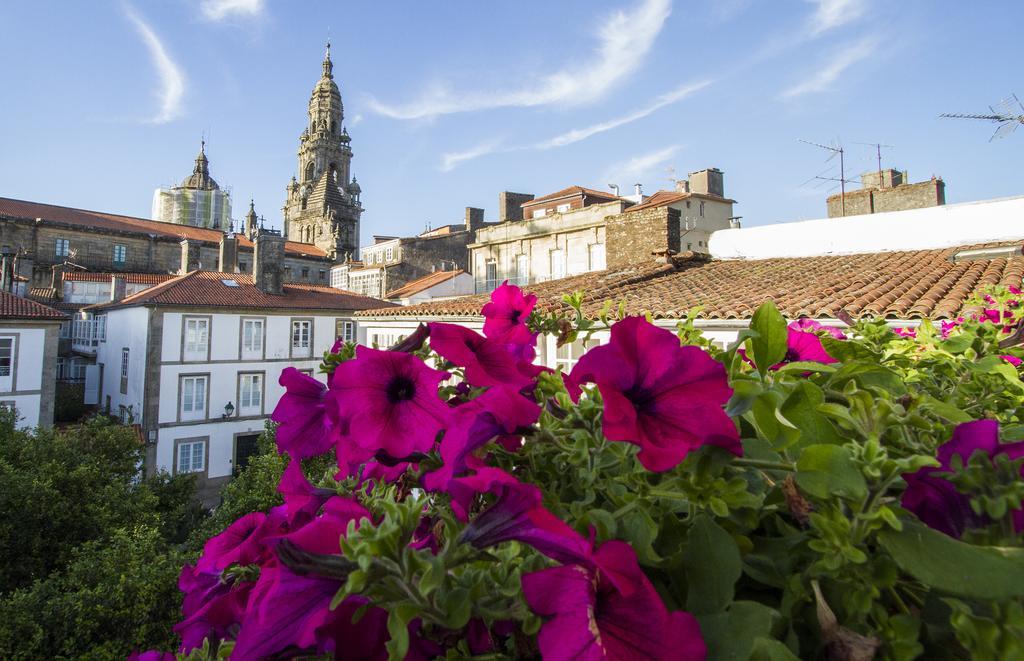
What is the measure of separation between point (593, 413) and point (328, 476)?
584 millimetres

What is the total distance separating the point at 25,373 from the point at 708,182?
3391cm

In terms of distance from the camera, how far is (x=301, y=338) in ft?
94.2

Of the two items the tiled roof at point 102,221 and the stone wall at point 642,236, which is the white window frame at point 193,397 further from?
the tiled roof at point 102,221

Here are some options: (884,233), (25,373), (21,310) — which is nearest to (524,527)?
(884,233)

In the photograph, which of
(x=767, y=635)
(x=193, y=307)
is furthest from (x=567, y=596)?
(x=193, y=307)

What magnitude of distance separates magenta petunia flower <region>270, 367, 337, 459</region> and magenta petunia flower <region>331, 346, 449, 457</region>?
0.51 feet

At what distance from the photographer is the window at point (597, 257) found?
78.2ft

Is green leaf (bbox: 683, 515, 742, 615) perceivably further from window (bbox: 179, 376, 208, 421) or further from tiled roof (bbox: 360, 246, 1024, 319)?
window (bbox: 179, 376, 208, 421)

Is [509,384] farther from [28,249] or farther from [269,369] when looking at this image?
[28,249]

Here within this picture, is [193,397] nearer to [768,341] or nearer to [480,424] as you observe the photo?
[480,424]

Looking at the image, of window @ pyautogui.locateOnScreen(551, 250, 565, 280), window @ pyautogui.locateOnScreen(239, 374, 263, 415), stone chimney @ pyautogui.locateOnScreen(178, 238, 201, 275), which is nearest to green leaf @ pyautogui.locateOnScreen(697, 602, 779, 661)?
window @ pyautogui.locateOnScreen(551, 250, 565, 280)

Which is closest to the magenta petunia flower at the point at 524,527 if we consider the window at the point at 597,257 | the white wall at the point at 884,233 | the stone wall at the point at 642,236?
the stone wall at the point at 642,236

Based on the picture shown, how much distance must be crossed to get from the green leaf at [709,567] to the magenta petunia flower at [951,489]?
0.65 feet

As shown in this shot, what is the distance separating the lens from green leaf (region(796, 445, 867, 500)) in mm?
542
